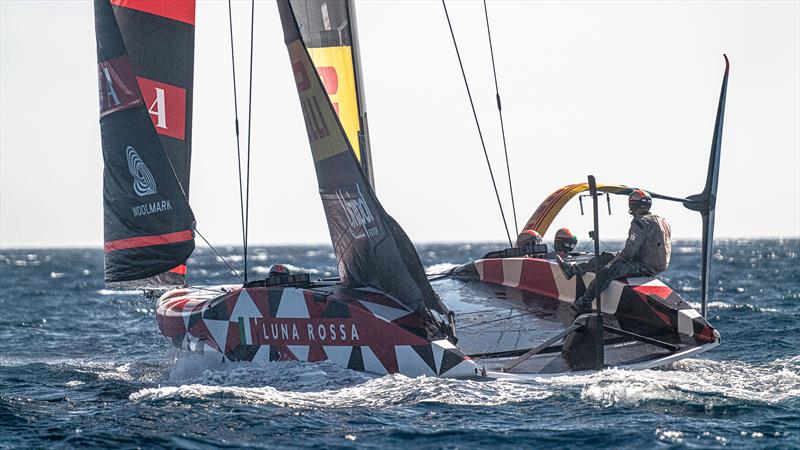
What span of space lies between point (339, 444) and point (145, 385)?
3.20 metres

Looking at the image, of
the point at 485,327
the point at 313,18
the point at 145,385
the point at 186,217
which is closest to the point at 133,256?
the point at 186,217

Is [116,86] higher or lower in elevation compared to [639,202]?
higher

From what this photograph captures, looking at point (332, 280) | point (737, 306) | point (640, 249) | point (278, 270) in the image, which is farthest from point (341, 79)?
point (737, 306)

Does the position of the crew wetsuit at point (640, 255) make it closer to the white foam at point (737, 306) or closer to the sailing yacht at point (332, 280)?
the sailing yacht at point (332, 280)

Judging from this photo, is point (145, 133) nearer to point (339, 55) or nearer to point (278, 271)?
point (339, 55)

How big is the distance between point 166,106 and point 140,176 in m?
1.09

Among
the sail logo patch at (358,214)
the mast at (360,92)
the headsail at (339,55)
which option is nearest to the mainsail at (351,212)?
the sail logo patch at (358,214)

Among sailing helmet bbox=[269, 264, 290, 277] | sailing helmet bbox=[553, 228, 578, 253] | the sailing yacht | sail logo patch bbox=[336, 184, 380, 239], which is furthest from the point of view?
sailing helmet bbox=[553, 228, 578, 253]

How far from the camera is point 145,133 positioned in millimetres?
9883

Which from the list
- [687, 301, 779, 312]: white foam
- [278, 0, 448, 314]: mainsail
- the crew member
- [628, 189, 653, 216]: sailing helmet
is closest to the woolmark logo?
[278, 0, 448, 314]: mainsail

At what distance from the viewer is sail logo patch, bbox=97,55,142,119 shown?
9.93m

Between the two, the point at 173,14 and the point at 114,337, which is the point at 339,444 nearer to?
the point at 173,14

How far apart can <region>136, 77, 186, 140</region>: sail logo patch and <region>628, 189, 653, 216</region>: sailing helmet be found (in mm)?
4795

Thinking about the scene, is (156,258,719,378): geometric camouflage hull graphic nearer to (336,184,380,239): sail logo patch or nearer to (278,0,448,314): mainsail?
(278,0,448,314): mainsail
